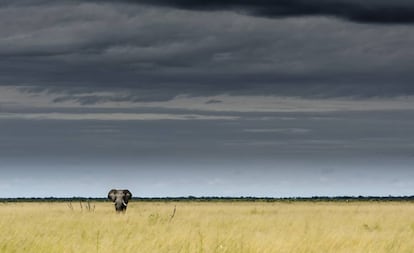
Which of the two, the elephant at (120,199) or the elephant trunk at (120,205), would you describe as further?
the elephant at (120,199)

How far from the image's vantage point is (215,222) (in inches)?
1054

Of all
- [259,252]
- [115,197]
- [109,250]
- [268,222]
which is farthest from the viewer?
[115,197]

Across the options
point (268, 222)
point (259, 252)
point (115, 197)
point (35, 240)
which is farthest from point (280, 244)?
point (115, 197)

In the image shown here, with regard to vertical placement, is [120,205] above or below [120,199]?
below

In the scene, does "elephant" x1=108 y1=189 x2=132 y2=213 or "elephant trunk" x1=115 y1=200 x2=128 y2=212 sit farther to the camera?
"elephant" x1=108 y1=189 x2=132 y2=213

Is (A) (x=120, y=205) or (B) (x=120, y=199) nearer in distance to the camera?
(B) (x=120, y=199)

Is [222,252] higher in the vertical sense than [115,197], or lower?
lower

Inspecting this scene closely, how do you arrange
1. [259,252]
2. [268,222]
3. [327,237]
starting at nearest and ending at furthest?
[259,252] < [327,237] < [268,222]

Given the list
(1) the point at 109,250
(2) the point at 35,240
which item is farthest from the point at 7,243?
(1) the point at 109,250

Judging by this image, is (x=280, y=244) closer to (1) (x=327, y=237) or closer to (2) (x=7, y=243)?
(1) (x=327, y=237)

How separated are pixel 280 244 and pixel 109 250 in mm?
3611

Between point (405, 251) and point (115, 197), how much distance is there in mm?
31825

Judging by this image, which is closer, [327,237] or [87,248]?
[87,248]

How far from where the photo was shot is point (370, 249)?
47.9 ft
